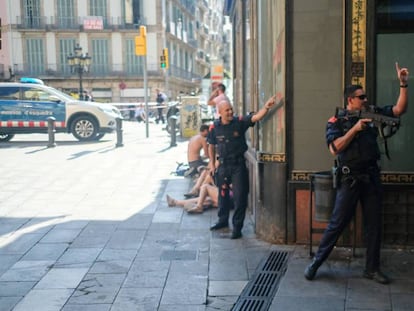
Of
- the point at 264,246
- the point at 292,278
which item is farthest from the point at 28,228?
the point at 292,278

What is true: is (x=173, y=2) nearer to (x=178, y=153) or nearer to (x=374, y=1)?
(x=178, y=153)

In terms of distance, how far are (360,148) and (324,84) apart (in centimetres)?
124

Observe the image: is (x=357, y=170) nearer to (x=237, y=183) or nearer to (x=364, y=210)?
(x=364, y=210)

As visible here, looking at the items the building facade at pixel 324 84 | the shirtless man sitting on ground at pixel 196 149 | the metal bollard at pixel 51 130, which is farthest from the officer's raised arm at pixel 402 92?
the metal bollard at pixel 51 130

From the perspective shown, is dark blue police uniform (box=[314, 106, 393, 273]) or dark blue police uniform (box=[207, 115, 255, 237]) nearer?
dark blue police uniform (box=[314, 106, 393, 273])

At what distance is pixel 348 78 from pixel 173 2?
53.6 meters

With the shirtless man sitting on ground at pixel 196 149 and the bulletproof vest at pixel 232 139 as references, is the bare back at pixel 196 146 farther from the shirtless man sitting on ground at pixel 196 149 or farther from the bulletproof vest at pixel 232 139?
the bulletproof vest at pixel 232 139

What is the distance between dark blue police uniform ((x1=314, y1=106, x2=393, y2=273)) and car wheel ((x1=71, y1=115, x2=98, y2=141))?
48.9 ft

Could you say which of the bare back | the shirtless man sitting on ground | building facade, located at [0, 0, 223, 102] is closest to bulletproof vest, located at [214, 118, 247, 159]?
the shirtless man sitting on ground

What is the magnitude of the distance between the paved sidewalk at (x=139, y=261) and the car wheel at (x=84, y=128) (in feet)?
28.1

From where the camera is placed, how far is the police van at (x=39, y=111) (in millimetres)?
18766

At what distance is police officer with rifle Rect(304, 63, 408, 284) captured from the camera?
4.89m

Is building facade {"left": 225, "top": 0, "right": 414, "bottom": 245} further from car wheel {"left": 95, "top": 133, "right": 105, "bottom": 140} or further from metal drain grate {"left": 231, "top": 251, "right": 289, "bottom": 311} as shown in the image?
car wheel {"left": 95, "top": 133, "right": 105, "bottom": 140}

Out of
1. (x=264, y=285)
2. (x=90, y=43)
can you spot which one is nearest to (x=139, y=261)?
(x=264, y=285)
